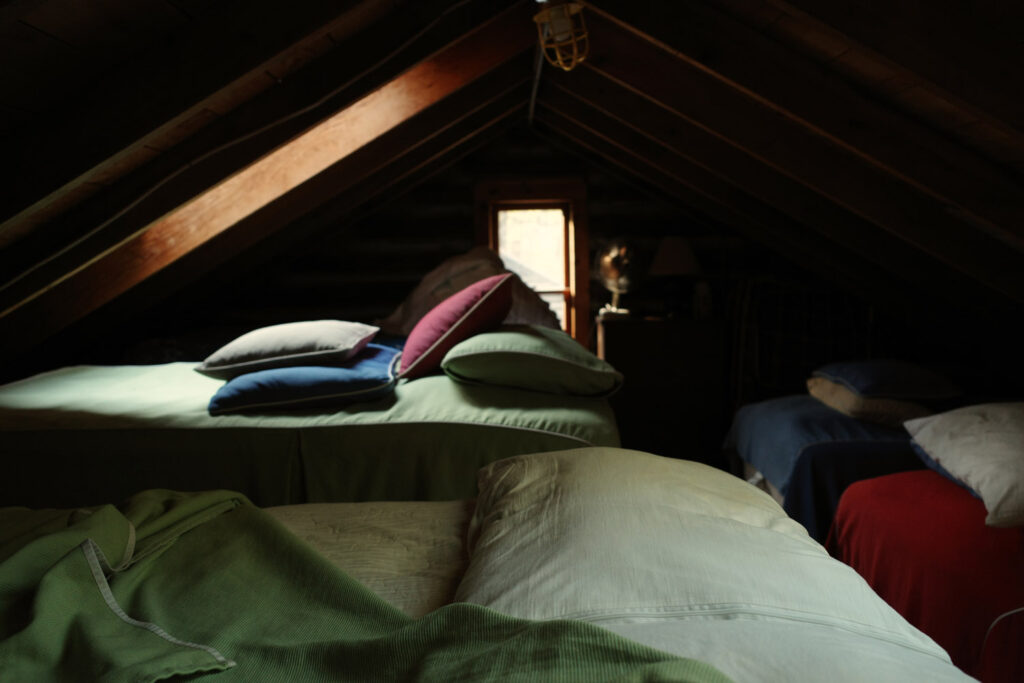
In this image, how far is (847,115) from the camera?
1930 mm

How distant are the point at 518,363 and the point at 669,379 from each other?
193 cm

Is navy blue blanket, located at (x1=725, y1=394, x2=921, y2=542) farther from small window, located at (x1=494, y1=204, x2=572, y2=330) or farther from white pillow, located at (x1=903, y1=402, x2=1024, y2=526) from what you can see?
small window, located at (x1=494, y1=204, x2=572, y2=330)

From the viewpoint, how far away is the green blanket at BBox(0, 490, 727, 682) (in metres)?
0.73

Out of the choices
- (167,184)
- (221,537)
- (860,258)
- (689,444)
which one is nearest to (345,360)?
(167,184)

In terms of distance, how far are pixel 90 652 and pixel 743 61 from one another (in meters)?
2.03

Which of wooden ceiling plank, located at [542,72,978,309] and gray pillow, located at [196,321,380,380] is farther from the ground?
wooden ceiling plank, located at [542,72,978,309]

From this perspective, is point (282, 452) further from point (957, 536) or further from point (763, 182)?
point (763, 182)

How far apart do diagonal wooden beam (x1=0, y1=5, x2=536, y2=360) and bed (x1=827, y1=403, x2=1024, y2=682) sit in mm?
1961

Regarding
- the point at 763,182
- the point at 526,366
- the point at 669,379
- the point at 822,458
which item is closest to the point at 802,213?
the point at 763,182

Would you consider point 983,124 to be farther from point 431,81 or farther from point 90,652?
point 90,652

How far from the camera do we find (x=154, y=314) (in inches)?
143

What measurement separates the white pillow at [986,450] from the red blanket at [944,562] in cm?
7

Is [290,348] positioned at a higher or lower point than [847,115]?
lower

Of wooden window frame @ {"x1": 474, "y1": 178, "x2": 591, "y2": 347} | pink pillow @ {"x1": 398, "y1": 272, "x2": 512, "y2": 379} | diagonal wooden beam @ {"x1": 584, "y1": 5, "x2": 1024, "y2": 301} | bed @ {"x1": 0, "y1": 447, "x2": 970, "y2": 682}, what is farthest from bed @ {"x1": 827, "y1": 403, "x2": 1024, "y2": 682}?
wooden window frame @ {"x1": 474, "y1": 178, "x2": 591, "y2": 347}
